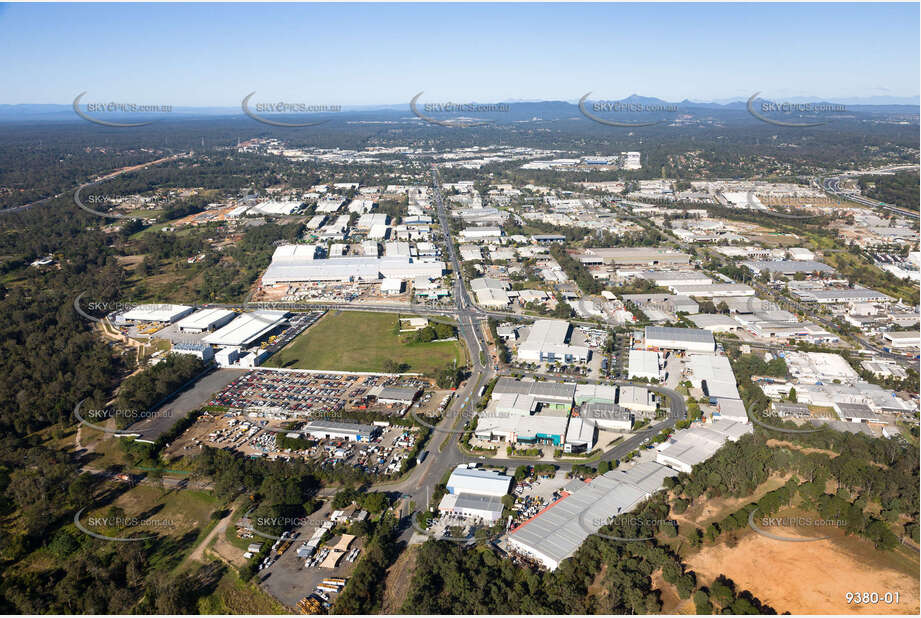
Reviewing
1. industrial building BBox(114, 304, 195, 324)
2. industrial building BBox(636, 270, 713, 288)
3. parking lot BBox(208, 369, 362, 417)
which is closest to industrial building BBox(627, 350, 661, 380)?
industrial building BBox(636, 270, 713, 288)

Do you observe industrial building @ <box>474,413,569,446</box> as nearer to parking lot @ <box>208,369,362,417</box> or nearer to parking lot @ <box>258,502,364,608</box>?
parking lot @ <box>208,369,362,417</box>

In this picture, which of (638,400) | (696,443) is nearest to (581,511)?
(696,443)

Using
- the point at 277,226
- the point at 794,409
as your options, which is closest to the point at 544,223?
the point at 277,226

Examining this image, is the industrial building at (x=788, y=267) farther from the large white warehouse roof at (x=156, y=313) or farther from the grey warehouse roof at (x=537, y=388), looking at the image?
the large white warehouse roof at (x=156, y=313)

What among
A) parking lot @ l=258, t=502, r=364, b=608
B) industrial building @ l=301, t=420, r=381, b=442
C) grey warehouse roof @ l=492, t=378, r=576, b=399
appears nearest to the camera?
parking lot @ l=258, t=502, r=364, b=608

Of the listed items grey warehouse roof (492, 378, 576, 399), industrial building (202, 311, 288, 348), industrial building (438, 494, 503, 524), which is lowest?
industrial building (438, 494, 503, 524)

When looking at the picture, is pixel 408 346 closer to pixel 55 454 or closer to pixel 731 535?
pixel 55 454

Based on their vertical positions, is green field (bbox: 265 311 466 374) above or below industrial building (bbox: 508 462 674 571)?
below
